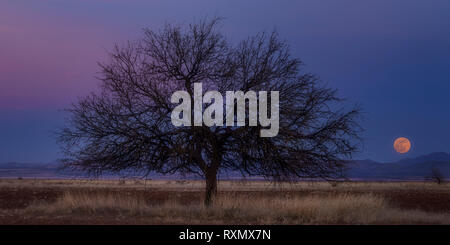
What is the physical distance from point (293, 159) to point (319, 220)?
6.82 feet

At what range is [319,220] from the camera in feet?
48.3

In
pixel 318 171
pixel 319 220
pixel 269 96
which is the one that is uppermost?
pixel 269 96

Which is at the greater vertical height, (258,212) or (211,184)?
(211,184)

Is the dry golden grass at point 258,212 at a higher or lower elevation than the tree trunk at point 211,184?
lower

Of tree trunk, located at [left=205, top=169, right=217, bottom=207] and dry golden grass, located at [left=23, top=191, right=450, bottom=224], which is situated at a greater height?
tree trunk, located at [left=205, top=169, right=217, bottom=207]

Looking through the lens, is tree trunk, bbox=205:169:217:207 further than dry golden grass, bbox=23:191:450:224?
Yes

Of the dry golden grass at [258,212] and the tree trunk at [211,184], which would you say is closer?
the dry golden grass at [258,212]

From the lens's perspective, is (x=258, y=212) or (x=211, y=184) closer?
(x=258, y=212)

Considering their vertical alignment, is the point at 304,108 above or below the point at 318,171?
above
